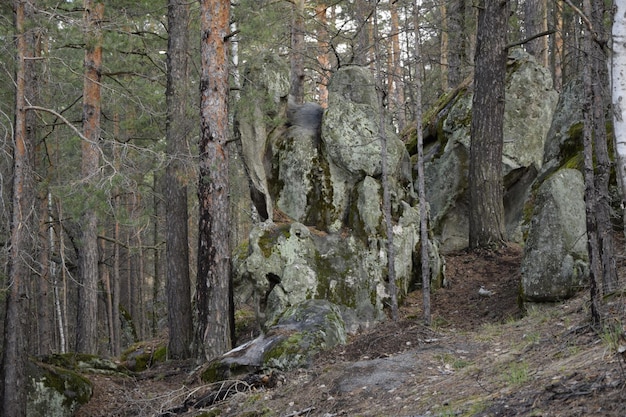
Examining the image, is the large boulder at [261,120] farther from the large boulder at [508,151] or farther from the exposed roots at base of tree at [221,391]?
the exposed roots at base of tree at [221,391]

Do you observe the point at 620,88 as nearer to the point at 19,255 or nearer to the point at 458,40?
the point at 19,255

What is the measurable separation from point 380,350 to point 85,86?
8.74 meters

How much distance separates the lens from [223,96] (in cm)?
1017

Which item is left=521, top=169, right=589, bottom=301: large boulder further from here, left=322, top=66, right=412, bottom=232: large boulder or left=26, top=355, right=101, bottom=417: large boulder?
left=26, top=355, right=101, bottom=417: large boulder

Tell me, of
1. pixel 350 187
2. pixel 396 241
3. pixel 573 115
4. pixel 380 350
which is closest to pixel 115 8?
pixel 350 187

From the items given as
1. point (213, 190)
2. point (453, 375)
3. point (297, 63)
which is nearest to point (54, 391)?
point (213, 190)

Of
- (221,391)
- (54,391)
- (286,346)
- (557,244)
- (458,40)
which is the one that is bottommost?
(54,391)

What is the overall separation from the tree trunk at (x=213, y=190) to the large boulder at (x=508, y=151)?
627 centimetres

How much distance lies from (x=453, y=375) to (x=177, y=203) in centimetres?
783

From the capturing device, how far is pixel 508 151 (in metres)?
14.9

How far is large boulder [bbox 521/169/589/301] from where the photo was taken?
9.23 metres

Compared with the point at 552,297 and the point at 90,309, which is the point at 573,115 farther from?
the point at 90,309

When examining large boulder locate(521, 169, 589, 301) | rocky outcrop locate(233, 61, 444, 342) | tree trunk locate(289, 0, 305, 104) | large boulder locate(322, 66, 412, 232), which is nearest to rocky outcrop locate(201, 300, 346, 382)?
rocky outcrop locate(233, 61, 444, 342)

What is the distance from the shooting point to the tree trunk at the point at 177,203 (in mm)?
12453
